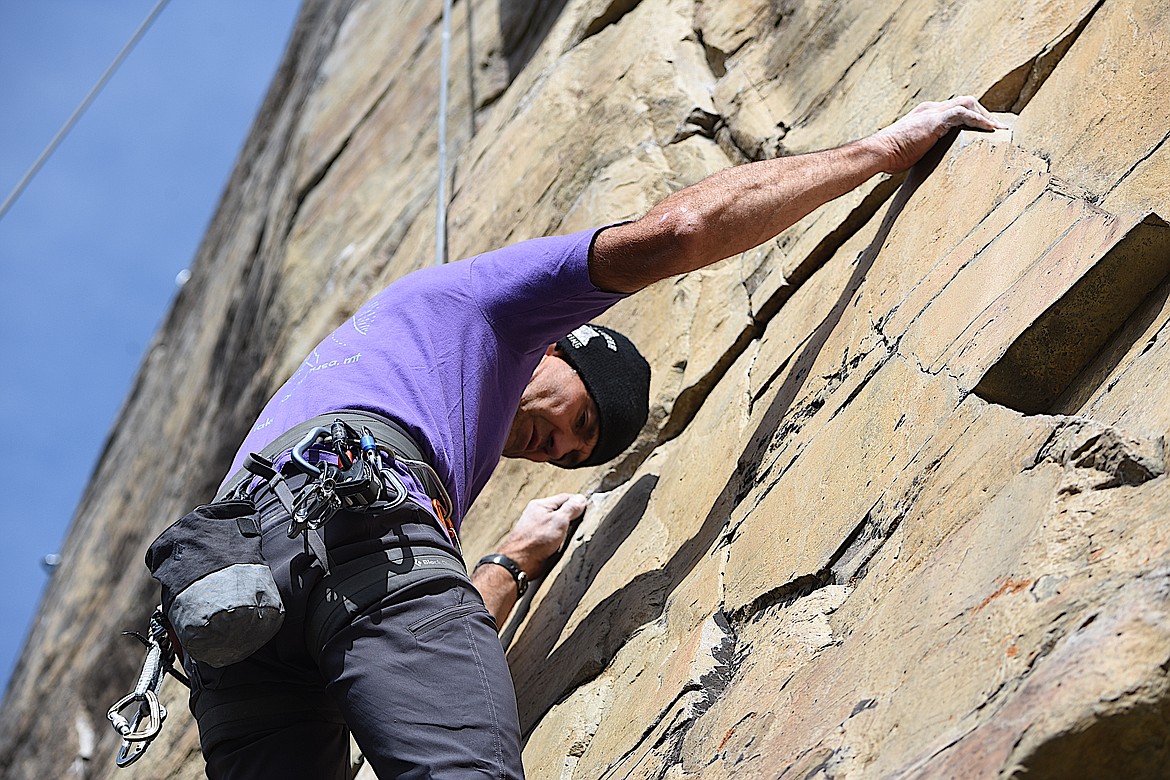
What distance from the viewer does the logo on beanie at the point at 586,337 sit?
3.17 metres

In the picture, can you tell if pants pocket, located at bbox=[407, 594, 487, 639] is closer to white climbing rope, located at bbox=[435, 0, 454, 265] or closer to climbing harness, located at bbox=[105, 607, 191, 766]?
climbing harness, located at bbox=[105, 607, 191, 766]

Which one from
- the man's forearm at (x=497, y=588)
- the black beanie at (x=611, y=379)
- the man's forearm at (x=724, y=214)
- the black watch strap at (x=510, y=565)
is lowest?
the man's forearm at (x=497, y=588)

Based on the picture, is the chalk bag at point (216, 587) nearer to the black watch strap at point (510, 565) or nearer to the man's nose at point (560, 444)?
the man's nose at point (560, 444)

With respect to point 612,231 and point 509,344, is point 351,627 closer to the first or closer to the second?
point 509,344

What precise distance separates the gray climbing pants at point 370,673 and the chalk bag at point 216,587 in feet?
0.29

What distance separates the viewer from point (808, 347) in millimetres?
2916

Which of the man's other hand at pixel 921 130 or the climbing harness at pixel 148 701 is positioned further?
the man's other hand at pixel 921 130

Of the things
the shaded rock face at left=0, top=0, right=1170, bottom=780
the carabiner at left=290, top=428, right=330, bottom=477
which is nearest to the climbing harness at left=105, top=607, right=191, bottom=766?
the carabiner at left=290, top=428, right=330, bottom=477

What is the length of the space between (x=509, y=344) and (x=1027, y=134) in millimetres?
1220

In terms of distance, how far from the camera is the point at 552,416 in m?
3.10

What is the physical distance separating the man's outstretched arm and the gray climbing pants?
2.37 ft

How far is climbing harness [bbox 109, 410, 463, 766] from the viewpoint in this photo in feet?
6.72

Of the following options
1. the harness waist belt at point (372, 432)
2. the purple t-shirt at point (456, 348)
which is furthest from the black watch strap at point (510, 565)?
the harness waist belt at point (372, 432)

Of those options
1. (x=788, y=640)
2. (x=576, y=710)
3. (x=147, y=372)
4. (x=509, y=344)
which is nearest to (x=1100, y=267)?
(x=788, y=640)
